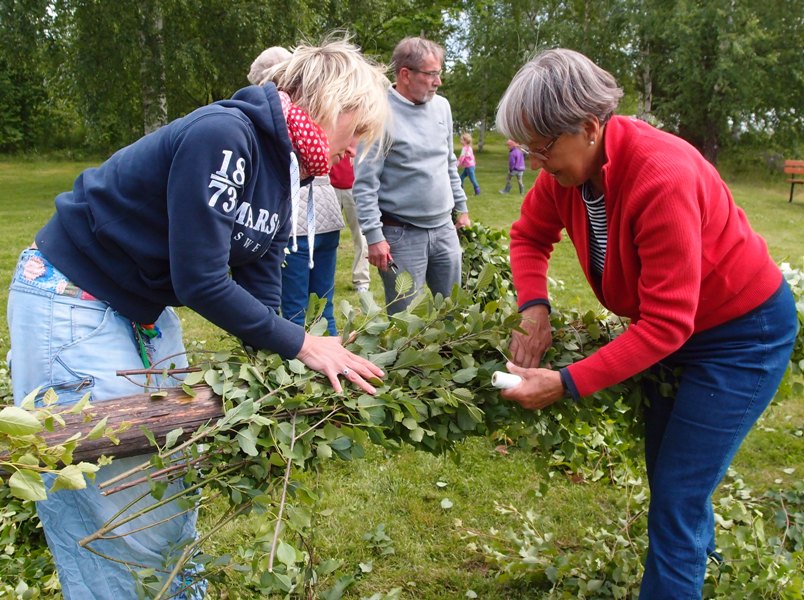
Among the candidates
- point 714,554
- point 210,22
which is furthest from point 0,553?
point 210,22

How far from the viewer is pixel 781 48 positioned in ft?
65.8

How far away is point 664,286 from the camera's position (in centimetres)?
178

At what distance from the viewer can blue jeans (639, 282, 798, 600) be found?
2020mm

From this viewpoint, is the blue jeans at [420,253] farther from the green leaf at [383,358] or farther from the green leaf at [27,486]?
the green leaf at [27,486]

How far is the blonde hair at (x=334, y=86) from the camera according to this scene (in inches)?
74.0

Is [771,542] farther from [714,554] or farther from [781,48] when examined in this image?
[781,48]

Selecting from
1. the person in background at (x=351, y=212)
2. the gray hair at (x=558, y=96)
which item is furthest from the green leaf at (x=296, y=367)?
the person in background at (x=351, y=212)

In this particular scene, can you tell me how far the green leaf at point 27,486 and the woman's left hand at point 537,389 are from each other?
1.20m

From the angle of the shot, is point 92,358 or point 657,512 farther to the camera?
point 657,512

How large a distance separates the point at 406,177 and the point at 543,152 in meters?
2.22

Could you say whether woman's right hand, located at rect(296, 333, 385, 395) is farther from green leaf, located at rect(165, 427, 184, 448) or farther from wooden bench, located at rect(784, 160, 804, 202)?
wooden bench, located at rect(784, 160, 804, 202)

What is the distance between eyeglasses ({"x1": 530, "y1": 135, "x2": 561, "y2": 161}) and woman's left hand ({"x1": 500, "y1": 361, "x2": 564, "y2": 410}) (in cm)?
58

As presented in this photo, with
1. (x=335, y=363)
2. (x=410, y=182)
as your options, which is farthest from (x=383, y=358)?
(x=410, y=182)

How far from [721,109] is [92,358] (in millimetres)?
21209
